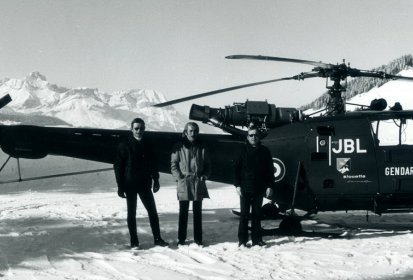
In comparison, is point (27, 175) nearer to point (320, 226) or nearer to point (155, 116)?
point (320, 226)

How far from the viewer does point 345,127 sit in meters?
7.38

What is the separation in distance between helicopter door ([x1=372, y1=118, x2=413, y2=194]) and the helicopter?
16 millimetres

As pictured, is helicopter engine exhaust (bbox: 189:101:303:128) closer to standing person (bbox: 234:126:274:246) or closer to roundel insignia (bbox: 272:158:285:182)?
roundel insignia (bbox: 272:158:285:182)

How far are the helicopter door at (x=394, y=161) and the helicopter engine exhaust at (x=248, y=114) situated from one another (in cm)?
154

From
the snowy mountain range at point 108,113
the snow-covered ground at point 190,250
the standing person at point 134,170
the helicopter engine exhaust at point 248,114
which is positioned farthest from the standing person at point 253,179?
the snowy mountain range at point 108,113

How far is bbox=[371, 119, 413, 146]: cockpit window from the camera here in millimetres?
7344

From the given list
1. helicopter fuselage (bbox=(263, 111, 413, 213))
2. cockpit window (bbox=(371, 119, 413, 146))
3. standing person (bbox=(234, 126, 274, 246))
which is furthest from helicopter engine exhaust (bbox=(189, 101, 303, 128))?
standing person (bbox=(234, 126, 274, 246))

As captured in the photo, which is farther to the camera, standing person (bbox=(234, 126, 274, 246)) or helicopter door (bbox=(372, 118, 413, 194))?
helicopter door (bbox=(372, 118, 413, 194))

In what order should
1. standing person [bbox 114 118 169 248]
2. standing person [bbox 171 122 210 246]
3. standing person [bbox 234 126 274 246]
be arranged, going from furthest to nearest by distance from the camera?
standing person [bbox 171 122 210 246] → standing person [bbox 234 126 274 246] → standing person [bbox 114 118 169 248]

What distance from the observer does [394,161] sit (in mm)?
7184

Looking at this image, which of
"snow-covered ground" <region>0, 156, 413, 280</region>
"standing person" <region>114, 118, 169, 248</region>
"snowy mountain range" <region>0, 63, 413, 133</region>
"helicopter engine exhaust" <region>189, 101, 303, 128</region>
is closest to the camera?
"snow-covered ground" <region>0, 156, 413, 280</region>

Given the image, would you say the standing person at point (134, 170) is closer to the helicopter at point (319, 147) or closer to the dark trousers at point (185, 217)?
the dark trousers at point (185, 217)

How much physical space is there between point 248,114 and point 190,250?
9.97 ft

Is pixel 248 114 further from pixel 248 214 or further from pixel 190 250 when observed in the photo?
pixel 190 250
